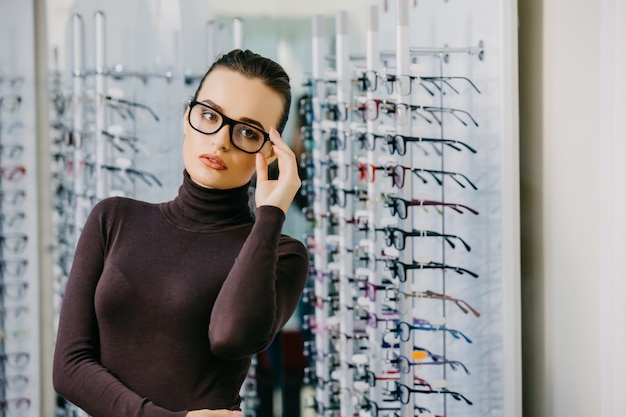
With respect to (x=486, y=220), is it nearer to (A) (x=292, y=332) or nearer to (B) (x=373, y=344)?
(B) (x=373, y=344)

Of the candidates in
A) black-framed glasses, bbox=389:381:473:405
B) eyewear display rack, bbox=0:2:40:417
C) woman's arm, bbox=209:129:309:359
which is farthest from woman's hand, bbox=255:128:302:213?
eyewear display rack, bbox=0:2:40:417

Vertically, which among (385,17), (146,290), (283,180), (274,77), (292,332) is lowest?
(292,332)

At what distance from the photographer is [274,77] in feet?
4.10

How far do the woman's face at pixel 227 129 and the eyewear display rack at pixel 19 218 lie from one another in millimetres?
2904

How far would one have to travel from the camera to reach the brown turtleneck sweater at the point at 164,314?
1134mm

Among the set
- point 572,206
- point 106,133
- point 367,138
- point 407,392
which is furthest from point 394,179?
point 106,133

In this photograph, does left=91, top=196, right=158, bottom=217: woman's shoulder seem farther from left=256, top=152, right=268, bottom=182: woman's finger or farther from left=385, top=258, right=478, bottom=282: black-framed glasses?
left=385, top=258, right=478, bottom=282: black-framed glasses

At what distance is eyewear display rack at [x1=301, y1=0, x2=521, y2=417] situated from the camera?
2805mm

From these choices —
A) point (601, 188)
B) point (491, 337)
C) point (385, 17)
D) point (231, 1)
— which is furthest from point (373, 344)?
point (231, 1)

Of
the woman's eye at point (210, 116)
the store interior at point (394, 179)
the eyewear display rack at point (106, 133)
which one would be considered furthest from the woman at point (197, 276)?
the eyewear display rack at point (106, 133)

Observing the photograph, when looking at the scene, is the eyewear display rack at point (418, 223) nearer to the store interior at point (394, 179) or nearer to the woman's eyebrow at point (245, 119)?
the store interior at point (394, 179)

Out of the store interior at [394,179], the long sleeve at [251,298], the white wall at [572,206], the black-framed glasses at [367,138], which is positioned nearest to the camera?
the long sleeve at [251,298]

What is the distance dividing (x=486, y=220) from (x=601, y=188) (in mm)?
548

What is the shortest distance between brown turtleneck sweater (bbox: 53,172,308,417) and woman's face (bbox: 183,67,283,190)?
9cm
